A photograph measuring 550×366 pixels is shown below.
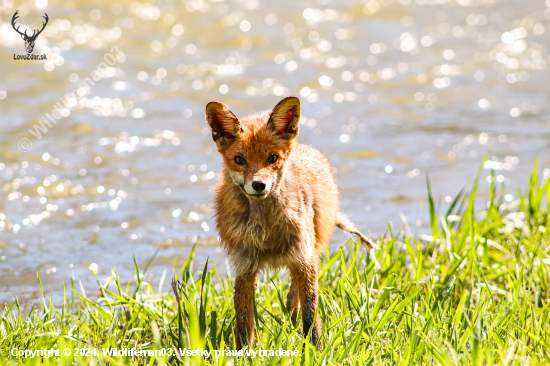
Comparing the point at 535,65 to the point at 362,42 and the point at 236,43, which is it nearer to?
the point at 362,42

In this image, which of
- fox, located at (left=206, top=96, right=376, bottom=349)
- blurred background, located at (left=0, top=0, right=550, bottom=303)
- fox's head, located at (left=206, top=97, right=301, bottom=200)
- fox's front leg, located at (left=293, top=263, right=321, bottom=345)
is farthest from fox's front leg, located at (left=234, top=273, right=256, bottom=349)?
blurred background, located at (left=0, top=0, right=550, bottom=303)

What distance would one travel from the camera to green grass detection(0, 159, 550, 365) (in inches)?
145

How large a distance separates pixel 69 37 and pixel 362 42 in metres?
5.21

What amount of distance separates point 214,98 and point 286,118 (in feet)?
18.5

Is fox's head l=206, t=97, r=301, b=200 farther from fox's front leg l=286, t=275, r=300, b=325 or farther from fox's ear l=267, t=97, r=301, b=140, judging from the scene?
fox's front leg l=286, t=275, r=300, b=325

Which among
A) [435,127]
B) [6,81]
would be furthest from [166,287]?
[6,81]

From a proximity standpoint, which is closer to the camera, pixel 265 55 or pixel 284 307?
pixel 284 307

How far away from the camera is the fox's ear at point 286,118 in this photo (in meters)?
3.90

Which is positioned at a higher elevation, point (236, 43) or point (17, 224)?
point (236, 43)

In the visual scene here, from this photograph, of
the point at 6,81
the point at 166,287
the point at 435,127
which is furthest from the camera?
the point at 6,81

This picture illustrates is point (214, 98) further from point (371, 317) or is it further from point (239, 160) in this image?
point (371, 317)

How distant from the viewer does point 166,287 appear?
5.47 m

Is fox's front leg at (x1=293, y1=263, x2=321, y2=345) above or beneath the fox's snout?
beneath

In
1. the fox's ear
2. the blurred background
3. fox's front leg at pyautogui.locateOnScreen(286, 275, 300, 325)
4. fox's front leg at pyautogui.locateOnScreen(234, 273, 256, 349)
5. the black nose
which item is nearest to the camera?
the black nose
